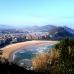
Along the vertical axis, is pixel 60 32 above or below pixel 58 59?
below

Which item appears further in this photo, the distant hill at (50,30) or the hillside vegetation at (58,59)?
the distant hill at (50,30)

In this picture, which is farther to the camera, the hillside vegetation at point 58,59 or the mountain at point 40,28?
the mountain at point 40,28

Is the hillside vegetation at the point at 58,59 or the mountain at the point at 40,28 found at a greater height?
the hillside vegetation at the point at 58,59

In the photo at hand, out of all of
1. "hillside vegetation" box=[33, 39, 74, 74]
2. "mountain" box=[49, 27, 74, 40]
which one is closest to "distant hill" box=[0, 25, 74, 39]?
"mountain" box=[49, 27, 74, 40]

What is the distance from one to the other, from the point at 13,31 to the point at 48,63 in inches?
922

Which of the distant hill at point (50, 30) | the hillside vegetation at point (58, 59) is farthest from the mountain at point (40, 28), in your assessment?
the hillside vegetation at point (58, 59)

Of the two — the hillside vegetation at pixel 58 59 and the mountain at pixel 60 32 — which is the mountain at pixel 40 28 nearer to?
the mountain at pixel 60 32

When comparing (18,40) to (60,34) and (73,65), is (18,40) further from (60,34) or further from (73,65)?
(73,65)

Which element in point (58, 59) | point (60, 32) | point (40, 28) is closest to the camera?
point (58, 59)

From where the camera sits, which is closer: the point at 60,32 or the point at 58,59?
the point at 58,59

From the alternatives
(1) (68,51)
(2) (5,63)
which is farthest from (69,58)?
(2) (5,63)

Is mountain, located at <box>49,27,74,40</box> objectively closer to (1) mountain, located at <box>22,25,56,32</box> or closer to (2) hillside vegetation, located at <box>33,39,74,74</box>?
(1) mountain, located at <box>22,25,56,32</box>

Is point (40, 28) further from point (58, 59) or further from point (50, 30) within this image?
point (58, 59)

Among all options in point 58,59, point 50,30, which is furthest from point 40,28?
point 58,59
